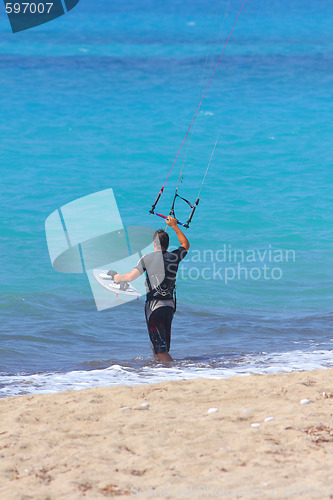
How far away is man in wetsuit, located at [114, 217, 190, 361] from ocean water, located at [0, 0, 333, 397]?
17.4 inches

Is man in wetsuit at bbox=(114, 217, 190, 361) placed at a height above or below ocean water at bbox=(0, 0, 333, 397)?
above

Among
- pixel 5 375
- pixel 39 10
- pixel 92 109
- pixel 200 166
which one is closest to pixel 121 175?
pixel 200 166

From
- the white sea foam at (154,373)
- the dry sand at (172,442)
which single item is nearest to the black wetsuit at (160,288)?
the white sea foam at (154,373)

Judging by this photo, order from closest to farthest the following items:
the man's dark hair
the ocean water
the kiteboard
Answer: the man's dark hair < the kiteboard < the ocean water

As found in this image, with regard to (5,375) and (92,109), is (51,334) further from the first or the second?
(92,109)

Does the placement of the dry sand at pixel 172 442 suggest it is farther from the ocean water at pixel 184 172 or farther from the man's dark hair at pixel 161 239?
the man's dark hair at pixel 161 239

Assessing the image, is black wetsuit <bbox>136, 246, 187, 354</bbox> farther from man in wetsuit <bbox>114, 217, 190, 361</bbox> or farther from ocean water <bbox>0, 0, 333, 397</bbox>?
ocean water <bbox>0, 0, 333, 397</bbox>

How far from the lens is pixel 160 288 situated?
6.94 metres

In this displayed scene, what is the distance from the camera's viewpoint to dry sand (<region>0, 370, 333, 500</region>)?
373 cm

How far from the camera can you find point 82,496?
12.0 feet

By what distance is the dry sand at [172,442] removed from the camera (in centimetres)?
373

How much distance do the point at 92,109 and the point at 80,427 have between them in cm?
2236

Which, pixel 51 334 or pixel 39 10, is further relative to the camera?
pixel 39 10

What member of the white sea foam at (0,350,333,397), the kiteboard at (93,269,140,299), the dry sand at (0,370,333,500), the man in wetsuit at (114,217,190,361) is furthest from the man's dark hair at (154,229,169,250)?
the dry sand at (0,370,333,500)
